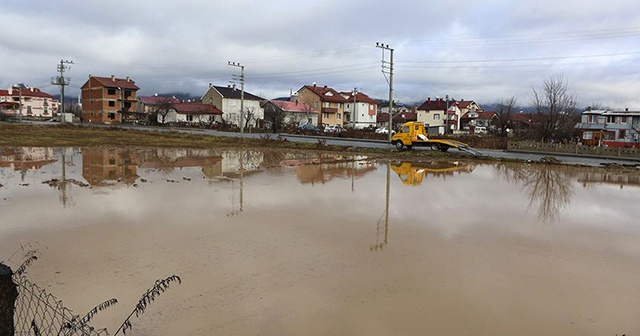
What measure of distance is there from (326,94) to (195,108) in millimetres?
22534

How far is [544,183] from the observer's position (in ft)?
56.6

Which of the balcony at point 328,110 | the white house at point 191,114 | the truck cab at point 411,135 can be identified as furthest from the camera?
the balcony at point 328,110

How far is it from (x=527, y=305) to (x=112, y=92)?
253 feet

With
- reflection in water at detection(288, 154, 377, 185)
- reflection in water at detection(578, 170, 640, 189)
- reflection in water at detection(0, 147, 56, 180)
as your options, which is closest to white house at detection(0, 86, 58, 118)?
reflection in water at detection(0, 147, 56, 180)

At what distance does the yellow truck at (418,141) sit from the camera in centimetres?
2896

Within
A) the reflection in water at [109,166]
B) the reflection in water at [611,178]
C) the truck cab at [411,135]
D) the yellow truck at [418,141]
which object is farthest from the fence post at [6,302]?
the truck cab at [411,135]

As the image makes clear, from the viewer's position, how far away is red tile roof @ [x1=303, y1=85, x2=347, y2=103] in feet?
254

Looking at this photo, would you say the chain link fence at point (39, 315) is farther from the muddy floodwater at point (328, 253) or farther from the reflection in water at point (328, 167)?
the reflection in water at point (328, 167)

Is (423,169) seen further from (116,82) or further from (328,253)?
(116,82)

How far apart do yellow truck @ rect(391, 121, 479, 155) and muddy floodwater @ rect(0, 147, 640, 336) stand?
1353 cm

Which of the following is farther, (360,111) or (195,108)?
(360,111)

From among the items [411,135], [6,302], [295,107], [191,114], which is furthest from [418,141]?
[295,107]

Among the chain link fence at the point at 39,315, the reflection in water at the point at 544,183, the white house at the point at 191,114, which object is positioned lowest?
the chain link fence at the point at 39,315

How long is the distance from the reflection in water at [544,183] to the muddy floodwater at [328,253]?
0.15m
